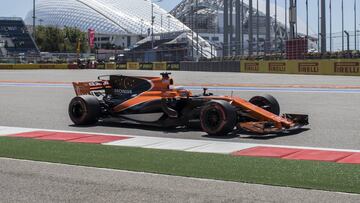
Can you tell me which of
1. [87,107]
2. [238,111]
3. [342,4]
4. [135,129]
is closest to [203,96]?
[238,111]

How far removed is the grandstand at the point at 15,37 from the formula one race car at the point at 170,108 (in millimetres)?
101541

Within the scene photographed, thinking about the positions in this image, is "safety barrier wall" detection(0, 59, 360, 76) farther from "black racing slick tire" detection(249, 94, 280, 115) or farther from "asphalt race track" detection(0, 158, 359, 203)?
"asphalt race track" detection(0, 158, 359, 203)

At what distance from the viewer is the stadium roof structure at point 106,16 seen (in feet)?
501

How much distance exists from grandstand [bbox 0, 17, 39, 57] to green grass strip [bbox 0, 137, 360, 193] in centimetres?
10523

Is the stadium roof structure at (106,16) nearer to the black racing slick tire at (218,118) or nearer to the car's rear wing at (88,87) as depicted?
the car's rear wing at (88,87)

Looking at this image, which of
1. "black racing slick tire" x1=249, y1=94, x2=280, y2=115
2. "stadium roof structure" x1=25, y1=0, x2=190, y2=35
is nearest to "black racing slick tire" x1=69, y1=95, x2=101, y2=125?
"black racing slick tire" x1=249, y1=94, x2=280, y2=115

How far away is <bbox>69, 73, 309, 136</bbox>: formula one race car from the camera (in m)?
11.0

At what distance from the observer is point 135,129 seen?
12.6 metres

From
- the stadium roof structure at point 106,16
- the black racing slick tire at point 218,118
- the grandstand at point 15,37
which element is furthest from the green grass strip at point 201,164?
the stadium roof structure at point 106,16

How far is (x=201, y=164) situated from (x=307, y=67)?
A: 33.1 meters

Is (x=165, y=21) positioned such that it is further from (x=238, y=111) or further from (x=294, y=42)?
(x=238, y=111)

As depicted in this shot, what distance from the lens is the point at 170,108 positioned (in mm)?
12000

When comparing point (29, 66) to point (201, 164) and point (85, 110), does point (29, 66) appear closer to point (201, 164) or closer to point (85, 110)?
point (85, 110)

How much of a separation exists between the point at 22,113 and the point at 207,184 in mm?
10519
